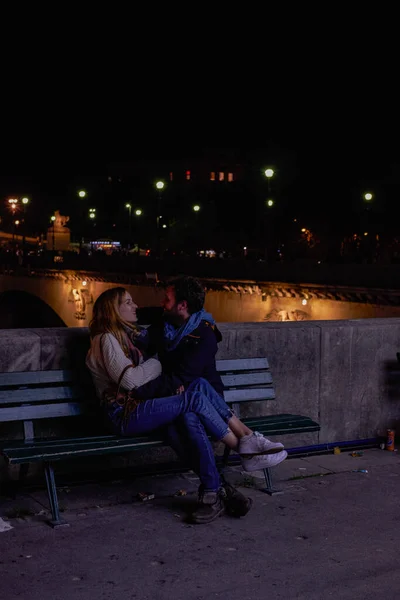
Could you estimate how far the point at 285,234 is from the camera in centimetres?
8669

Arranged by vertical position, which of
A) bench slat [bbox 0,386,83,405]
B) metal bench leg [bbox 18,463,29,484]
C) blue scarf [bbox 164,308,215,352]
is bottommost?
metal bench leg [bbox 18,463,29,484]

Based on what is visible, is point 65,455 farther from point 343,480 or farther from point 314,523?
point 343,480

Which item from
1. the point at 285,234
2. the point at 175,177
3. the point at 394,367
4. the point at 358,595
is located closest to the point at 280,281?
the point at 285,234

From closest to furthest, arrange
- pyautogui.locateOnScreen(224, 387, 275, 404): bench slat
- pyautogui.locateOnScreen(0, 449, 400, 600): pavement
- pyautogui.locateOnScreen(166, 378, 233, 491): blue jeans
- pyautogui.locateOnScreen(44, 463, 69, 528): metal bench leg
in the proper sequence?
pyautogui.locateOnScreen(0, 449, 400, 600): pavement, pyautogui.locateOnScreen(44, 463, 69, 528): metal bench leg, pyautogui.locateOnScreen(166, 378, 233, 491): blue jeans, pyautogui.locateOnScreen(224, 387, 275, 404): bench slat

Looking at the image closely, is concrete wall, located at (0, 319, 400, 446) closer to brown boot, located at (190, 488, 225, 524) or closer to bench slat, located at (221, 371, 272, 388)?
bench slat, located at (221, 371, 272, 388)

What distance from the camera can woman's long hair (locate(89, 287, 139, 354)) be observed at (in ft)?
20.2

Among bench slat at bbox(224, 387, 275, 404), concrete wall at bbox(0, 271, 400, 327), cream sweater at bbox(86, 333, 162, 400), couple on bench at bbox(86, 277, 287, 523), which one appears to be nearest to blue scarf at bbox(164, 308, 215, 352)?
couple on bench at bbox(86, 277, 287, 523)

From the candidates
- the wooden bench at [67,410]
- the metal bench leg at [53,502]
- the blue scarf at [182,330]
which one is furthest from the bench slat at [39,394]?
the blue scarf at [182,330]

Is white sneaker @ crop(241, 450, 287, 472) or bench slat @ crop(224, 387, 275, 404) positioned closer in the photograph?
white sneaker @ crop(241, 450, 287, 472)

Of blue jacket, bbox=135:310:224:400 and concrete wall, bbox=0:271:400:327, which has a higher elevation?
blue jacket, bbox=135:310:224:400

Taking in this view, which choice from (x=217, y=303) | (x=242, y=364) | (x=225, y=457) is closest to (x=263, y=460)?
(x=225, y=457)

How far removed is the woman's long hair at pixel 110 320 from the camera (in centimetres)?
616

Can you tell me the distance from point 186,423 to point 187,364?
1.57 ft

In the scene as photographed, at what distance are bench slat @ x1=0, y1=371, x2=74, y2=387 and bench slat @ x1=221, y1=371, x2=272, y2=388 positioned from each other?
4.27 feet
